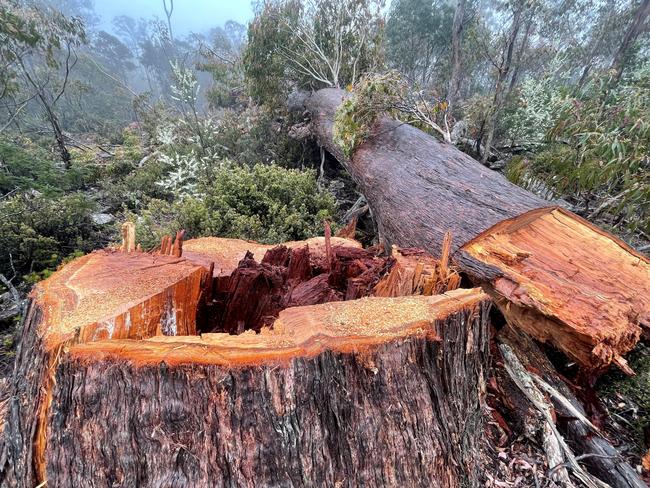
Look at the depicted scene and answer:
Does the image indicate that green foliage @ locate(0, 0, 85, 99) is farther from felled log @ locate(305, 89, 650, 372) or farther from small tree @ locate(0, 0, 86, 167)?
felled log @ locate(305, 89, 650, 372)

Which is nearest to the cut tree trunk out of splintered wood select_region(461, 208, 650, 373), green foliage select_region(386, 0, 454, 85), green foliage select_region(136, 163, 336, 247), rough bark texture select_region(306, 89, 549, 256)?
splintered wood select_region(461, 208, 650, 373)

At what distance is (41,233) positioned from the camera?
14.3 ft

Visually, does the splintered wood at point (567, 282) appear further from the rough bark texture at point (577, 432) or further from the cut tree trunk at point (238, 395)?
the cut tree trunk at point (238, 395)

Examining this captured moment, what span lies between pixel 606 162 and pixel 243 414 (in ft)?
14.5

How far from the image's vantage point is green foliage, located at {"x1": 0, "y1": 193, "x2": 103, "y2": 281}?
3.97m

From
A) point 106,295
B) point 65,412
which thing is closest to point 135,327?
point 106,295

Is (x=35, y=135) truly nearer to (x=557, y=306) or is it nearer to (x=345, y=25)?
(x=345, y=25)

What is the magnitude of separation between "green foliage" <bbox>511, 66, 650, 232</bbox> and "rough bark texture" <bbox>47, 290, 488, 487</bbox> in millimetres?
3572

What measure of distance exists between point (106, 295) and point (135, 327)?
7.3 inches

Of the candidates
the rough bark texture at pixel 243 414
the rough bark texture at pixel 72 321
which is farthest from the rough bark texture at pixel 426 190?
the rough bark texture at pixel 72 321

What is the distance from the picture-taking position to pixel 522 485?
1661mm

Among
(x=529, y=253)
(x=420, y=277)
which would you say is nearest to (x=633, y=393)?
(x=529, y=253)

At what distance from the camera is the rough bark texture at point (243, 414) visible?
1.10 metres

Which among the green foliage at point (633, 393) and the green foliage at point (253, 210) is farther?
the green foliage at point (253, 210)
